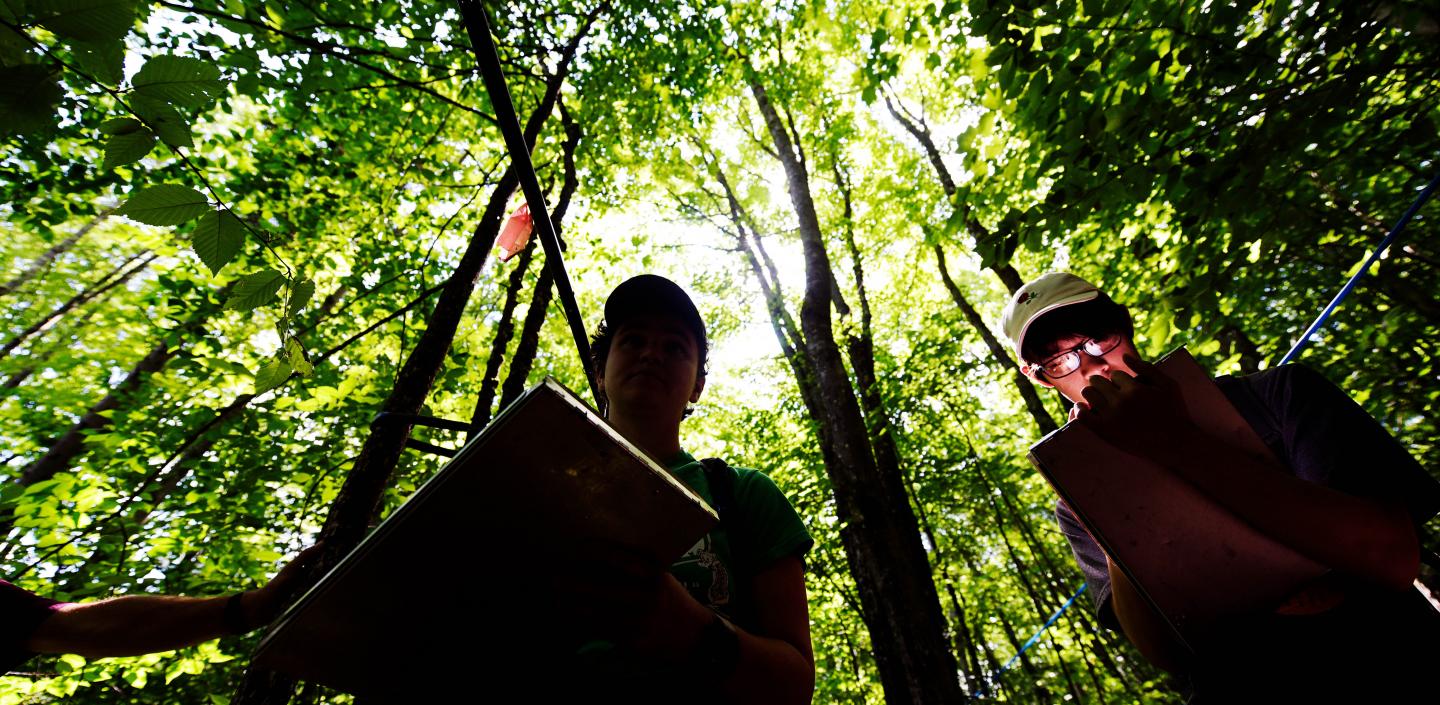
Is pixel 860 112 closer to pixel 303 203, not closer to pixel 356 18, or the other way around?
pixel 356 18

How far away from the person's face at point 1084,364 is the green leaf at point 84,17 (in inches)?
113

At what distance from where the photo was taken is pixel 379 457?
2.22 metres

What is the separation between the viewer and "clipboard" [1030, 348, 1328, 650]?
1.38 meters

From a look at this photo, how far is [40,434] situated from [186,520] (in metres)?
3.74

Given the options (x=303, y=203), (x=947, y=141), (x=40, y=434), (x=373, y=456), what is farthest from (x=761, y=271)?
(x=40, y=434)

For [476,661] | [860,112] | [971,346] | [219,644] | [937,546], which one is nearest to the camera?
[476,661]

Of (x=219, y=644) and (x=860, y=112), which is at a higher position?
(x=860, y=112)

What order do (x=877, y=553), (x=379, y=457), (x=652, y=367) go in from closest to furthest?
(x=652, y=367) < (x=379, y=457) < (x=877, y=553)

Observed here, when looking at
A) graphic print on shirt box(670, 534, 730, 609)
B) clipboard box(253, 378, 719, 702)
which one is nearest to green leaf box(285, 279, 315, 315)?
clipboard box(253, 378, 719, 702)

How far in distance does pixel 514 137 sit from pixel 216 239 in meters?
0.90

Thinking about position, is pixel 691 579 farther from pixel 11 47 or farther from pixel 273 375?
pixel 11 47

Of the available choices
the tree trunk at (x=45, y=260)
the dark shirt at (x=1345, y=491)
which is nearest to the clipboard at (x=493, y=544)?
the dark shirt at (x=1345, y=491)

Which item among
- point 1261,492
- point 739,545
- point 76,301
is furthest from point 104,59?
point 76,301

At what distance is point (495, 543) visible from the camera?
35.3 inches
